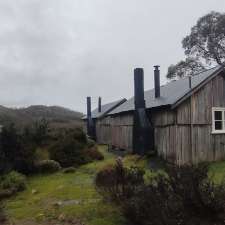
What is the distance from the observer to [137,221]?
7.20m

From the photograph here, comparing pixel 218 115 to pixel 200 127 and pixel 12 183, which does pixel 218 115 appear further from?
pixel 12 183

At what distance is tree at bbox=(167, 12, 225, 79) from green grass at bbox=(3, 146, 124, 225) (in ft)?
96.2

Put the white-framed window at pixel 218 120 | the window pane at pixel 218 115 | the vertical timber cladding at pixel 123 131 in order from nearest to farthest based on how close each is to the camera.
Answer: the white-framed window at pixel 218 120, the window pane at pixel 218 115, the vertical timber cladding at pixel 123 131

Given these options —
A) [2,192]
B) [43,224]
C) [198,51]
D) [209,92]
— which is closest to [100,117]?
[198,51]

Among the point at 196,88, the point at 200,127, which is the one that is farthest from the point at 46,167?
the point at 196,88

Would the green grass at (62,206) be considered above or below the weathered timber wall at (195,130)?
below

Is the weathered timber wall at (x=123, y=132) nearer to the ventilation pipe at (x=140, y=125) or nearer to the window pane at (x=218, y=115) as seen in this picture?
the ventilation pipe at (x=140, y=125)

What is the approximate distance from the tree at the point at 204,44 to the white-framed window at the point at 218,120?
22672 millimetres

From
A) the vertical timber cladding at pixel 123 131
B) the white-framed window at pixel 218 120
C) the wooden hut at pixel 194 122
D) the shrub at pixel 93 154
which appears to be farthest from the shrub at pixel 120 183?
the vertical timber cladding at pixel 123 131

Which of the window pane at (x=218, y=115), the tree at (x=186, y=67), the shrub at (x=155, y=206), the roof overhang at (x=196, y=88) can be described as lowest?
the shrub at (x=155, y=206)

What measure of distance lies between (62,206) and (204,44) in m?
35.3

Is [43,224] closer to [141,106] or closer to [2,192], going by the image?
[2,192]

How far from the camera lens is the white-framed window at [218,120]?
18147 mm

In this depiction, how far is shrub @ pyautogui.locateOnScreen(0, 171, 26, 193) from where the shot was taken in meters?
12.7
